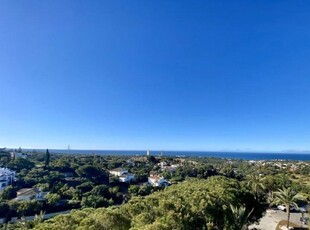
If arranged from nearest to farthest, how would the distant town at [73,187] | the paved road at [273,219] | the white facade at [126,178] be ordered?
1. the paved road at [273,219]
2. the distant town at [73,187]
3. the white facade at [126,178]

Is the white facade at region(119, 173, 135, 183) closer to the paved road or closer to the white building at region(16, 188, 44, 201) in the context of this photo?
the white building at region(16, 188, 44, 201)

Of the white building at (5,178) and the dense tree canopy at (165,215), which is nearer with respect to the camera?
the dense tree canopy at (165,215)

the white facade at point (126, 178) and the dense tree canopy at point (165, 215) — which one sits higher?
the dense tree canopy at point (165, 215)

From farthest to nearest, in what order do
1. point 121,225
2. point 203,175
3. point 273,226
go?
1. point 203,175
2. point 273,226
3. point 121,225

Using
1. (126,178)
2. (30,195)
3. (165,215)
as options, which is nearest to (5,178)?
(30,195)

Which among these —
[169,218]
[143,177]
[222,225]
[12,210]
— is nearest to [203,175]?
[143,177]

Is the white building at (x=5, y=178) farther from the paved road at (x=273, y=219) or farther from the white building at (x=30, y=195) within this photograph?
the paved road at (x=273, y=219)

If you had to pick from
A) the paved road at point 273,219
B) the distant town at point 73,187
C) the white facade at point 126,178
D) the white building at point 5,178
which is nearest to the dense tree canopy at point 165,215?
the paved road at point 273,219

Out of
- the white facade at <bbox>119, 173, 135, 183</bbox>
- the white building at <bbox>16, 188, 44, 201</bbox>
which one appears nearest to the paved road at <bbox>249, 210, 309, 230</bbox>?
the white building at <bbox>16, 188, 44, 201</bbox>

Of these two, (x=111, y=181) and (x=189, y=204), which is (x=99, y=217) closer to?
(x=189, y=204)

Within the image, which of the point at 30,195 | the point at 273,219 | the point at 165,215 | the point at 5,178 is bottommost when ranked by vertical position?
the point at 273,219

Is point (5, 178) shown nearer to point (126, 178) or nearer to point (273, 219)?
point (126, 178)
